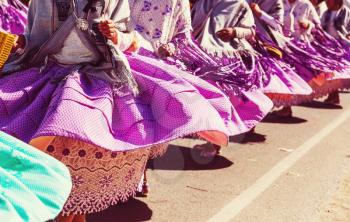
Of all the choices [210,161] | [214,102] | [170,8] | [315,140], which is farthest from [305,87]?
[214,102]

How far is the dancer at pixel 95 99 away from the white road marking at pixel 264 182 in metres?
1.01

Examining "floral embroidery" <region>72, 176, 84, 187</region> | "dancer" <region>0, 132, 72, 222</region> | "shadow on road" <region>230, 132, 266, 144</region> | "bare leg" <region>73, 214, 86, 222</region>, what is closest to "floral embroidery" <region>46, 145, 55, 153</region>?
"floral embroidery" <region>72, 176, 84, 187</region>

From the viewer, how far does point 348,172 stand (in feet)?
20.9

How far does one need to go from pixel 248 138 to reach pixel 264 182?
193 centimetres

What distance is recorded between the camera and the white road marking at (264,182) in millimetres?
4922

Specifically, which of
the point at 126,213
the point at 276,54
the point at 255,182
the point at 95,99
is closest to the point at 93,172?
the point at 95,99

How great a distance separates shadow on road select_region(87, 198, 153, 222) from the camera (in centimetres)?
466

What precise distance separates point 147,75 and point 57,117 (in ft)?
2.70

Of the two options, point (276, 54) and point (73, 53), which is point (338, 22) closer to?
point (276, 54)

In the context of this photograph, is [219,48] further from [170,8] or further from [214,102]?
[214,102]

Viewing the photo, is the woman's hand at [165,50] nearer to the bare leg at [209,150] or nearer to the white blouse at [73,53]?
the white blouse at [73,53]

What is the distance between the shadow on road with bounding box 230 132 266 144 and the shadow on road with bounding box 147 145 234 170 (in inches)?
33.8

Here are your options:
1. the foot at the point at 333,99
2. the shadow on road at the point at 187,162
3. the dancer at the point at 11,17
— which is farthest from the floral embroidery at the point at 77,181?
the foot at the point at 333,99

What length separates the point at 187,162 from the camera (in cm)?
645
